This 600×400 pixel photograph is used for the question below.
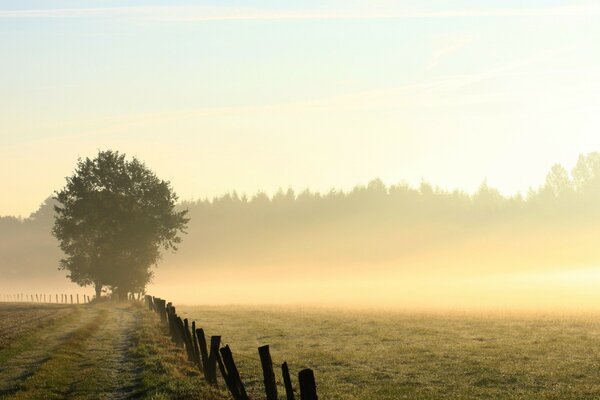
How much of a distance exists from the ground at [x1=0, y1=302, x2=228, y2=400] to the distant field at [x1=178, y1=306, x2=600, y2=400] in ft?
8.76

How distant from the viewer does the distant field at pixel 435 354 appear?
2294 cm

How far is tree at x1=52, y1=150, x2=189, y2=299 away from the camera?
8831 centimetres

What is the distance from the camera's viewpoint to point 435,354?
101 feet

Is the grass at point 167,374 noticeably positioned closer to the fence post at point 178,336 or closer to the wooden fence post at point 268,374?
the fence post at point 178,336

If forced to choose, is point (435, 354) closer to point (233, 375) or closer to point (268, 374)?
Result: point (233, 375)

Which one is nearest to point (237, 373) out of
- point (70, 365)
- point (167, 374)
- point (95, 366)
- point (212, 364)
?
point (212, 364)

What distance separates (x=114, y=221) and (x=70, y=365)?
6280 cm

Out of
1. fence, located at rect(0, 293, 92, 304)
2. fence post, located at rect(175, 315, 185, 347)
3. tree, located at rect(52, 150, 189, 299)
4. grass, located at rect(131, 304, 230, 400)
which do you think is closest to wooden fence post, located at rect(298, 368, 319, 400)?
grass, located at rect(131, 304, 230, 400)

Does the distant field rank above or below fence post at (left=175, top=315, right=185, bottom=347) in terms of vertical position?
below

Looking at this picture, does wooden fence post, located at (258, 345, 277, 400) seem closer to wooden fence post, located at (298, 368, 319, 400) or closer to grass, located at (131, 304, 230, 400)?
wooden fence post, located at (298, 368, 319, 400)

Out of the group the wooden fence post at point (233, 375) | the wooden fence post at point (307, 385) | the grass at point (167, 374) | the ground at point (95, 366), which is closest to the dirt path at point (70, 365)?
the ground at point (95, 366)

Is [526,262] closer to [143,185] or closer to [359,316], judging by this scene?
[143,185]

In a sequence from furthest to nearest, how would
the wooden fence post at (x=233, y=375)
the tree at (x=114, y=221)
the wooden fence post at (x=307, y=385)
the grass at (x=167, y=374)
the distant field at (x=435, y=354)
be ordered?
the tree at (x=114, y=221)
the distant field at (x=435, y=354)
the grass at (x=167, y=374)
the wooden fence post at (x=233, y=375)
the wooden fence post at (x=307, y=385)

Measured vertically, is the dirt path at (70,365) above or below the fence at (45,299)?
below
